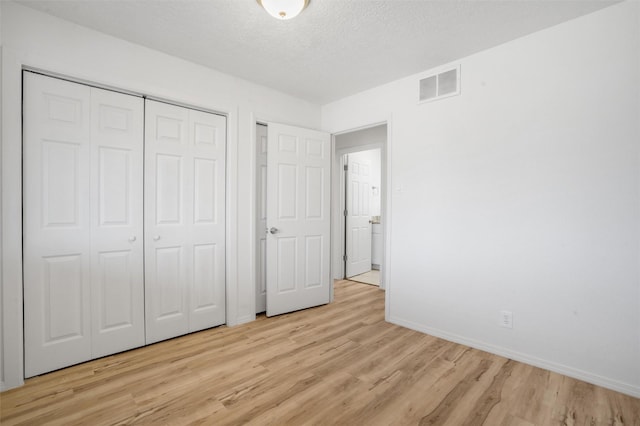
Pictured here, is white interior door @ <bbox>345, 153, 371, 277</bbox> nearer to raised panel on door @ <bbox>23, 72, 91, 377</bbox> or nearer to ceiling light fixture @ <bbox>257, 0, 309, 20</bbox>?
ceiling light fixture @ <bbox>257, 0, 309, 20</bbox>

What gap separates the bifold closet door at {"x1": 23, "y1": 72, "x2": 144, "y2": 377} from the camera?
211 centimetres

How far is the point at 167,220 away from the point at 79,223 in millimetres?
627

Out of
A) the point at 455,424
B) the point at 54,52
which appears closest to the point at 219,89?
the point at 54,52

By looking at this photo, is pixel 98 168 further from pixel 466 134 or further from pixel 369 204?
pixel 369 204

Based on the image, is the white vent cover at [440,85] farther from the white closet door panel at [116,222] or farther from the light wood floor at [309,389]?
the white closet door panel at [116,222]

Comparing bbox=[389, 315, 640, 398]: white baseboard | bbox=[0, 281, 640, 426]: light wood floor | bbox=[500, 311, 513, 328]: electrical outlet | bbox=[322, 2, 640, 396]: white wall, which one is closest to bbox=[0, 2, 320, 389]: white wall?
bbox=[0, 281, 640, 426]: light wood floor

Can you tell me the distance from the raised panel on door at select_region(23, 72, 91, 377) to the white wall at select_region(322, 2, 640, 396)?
111 inches

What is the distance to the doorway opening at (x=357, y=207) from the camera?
4.72 metres

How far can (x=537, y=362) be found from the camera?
2.30 metres

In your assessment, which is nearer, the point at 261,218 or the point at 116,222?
the point at 116,222

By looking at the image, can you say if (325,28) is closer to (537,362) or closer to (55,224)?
(55,224)

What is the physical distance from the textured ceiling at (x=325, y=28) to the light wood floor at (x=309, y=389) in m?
2.55

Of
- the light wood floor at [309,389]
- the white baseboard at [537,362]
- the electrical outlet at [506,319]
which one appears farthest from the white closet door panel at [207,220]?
the electrical outlet at [506,319]

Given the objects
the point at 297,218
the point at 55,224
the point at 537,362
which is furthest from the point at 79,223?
the point at 537,362
